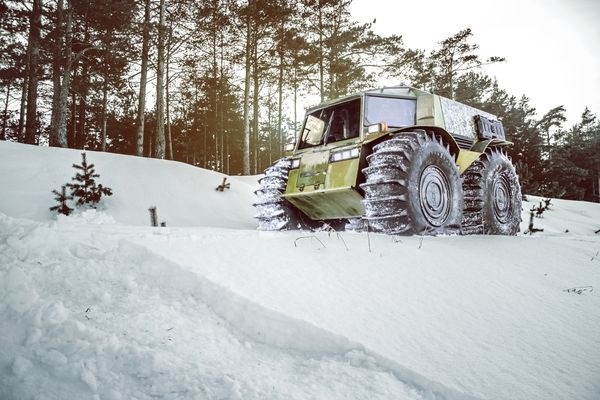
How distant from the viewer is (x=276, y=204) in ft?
18.4

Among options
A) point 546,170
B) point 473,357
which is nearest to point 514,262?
point 473,357

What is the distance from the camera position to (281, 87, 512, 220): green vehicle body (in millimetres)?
4688

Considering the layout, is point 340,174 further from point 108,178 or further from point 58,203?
point 108,178

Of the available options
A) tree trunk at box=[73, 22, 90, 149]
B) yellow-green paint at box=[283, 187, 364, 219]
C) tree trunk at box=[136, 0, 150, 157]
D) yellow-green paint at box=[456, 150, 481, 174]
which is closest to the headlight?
yellow-green paint at box=[283, 187, 364, 219]

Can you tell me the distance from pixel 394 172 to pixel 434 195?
1.00 meters

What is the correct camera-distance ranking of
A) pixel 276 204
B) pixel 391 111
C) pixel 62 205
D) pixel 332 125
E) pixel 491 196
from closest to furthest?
pixel 391 111 → pixel 276 204 → pixel 332 125 → pixel 491 196 → pixel 62 205

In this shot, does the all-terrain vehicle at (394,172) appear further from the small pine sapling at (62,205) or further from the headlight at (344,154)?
the small pine sapling at (62,205)

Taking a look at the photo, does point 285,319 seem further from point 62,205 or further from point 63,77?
point 63,77

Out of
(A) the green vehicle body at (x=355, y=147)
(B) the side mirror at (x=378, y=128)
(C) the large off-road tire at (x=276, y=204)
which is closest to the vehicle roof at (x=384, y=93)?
(A) the green vehicle body at (x=355, y=147)

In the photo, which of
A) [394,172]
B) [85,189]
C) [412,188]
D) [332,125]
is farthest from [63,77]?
[412,188]

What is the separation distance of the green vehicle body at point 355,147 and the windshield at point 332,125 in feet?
0.06

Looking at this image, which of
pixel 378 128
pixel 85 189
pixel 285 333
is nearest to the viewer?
pixel 285 333

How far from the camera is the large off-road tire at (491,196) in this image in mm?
5559

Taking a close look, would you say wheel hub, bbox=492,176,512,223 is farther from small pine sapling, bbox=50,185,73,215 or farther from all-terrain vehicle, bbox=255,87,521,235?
small pine sapling, bbox=50,185,73,215
